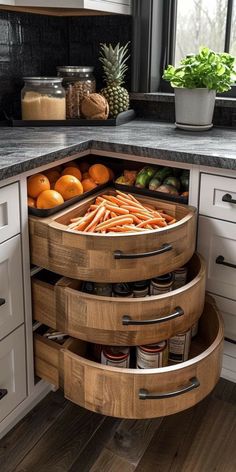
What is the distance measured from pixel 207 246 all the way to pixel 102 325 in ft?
1.62

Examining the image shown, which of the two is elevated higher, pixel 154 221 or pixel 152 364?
pixel 154 221

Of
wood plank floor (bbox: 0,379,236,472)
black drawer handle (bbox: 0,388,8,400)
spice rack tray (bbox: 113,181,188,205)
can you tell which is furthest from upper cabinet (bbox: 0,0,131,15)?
wood plank floor (bbox: 0,379,236,472)

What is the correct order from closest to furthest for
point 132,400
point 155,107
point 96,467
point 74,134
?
point 132,400
point 96,467
point 74,134
point 155,107

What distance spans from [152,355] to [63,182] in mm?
609

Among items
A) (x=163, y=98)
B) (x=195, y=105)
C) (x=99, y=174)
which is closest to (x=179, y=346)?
(x=99, y=174)

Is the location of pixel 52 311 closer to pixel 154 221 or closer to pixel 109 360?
pixel 109 360

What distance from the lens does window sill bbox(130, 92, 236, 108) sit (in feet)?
6.72

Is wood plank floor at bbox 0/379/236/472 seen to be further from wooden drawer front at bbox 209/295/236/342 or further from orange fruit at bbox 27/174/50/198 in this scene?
orange fruit at bbox 27/174/50/198

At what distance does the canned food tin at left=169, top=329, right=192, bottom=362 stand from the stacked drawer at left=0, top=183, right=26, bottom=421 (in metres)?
0.48

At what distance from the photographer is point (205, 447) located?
5.05ft

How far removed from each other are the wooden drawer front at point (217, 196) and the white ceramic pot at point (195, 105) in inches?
16.7

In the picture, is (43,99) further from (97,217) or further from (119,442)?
(119,442)

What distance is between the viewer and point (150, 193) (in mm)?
1703

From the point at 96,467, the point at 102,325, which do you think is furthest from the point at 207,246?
the point at 96,467
